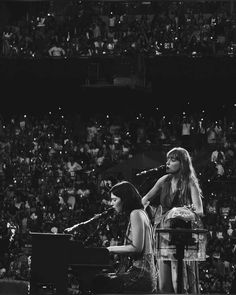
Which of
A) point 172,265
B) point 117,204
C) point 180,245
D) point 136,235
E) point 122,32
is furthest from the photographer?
point 122,32

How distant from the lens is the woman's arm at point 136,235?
247 inches

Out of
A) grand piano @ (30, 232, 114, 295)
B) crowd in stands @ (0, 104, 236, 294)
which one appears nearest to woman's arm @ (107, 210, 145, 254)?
grand piano @ (30, 232, 114, 295)

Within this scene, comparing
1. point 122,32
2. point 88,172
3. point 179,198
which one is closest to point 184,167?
point 179,198

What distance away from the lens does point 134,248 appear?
6.32 meters

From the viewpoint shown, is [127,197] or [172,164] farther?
[172,164]

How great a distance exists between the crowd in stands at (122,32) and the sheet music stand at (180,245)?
14.8 metres

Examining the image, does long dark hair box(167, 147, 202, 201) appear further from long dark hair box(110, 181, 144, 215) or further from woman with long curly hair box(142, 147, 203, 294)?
long dark hair box(110, 181, 144, 215)

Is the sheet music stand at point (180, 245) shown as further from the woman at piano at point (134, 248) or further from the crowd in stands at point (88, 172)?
the crowd in stands at point (88, 172)

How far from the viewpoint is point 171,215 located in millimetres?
7148

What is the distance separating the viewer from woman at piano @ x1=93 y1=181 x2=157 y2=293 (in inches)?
247

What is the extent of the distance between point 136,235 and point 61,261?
590mm

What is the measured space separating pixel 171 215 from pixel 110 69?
1564 cm

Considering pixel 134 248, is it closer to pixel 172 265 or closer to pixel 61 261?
pixel 61 261

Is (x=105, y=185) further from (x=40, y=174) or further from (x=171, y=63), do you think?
(x=171, y=63)
